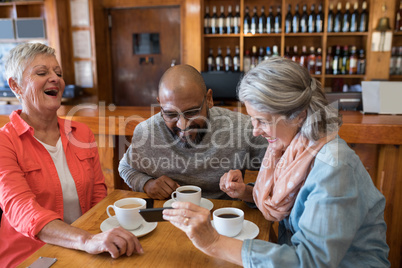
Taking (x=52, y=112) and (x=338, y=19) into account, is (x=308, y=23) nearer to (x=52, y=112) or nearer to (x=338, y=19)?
(x=338, y=19)

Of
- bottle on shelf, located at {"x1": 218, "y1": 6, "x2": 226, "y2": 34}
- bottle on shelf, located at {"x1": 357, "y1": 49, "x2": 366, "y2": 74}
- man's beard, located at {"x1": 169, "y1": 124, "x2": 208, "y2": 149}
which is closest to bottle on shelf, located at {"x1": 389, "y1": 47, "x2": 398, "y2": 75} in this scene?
bottle on shelf, located at {"x1": 357, "y1": 49, "x2": 366, "y2": 74}

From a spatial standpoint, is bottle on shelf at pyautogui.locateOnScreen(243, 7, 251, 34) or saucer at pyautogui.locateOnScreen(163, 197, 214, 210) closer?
saucer at pyautogui.locateOnScreen(163, 197, 214, 210)

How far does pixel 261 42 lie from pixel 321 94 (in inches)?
164

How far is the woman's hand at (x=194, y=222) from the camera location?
938mm

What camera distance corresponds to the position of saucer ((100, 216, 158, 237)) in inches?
44.6

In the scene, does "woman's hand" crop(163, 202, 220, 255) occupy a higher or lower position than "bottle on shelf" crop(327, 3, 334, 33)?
lower

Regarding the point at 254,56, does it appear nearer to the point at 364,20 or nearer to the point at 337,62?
the point at 337,62

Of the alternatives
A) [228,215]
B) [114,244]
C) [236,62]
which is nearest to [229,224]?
[228,215]

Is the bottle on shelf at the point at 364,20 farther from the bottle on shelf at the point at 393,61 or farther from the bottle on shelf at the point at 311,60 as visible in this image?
the bottle on shelf at the point at 311,60

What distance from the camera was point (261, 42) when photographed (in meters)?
5.00

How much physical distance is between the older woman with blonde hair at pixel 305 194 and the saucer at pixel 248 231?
3.0 inches

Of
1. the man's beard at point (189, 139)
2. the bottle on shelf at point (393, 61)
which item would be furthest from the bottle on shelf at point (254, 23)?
the man's beard at point (189, 139)

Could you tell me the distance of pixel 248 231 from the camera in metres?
1.15

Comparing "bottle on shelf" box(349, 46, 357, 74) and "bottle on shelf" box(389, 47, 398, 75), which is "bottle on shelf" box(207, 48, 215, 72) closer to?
"bottle on shelf" box(349, 46, 357, 74)
